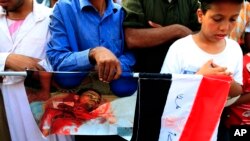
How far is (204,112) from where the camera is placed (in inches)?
91.2

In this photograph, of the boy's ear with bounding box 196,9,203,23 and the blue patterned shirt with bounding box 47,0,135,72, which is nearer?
the blue patterned shirt with bounding box 47,0,135,72

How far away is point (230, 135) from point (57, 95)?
129 cm

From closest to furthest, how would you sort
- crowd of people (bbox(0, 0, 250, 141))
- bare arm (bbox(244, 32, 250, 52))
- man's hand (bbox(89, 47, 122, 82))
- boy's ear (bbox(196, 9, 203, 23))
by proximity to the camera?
man's hand (bbox(89, 47, 122, 82))
crowd of people (bbox(0, 0, 250, 141))
boy's ear (bbox(196, 9, 203, 23))
bare arm (bbox(244, 32, 250, 52))

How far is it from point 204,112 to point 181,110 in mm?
143

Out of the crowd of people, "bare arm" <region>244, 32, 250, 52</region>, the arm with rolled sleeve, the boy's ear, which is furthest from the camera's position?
"bare arm" <region>244, 32, 250, 52</region>

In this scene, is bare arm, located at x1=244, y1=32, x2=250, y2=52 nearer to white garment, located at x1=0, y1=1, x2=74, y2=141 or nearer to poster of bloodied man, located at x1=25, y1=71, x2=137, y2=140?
poster of bloodied man, located at x1=25, y1=71, x2=137, y2=140

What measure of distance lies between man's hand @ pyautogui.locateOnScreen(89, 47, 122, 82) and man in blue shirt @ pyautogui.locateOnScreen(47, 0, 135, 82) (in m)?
0.07

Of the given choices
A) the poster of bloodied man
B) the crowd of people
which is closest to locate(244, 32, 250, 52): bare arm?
the crowd of people

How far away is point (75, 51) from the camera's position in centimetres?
233

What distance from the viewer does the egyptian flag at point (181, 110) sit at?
7.45ft

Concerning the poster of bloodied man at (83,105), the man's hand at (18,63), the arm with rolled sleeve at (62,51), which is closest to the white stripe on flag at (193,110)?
the poster of bloodied man at (83,105)

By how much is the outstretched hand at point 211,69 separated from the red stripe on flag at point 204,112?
9 centimetres

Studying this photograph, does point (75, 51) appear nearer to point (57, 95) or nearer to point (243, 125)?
point (57, 95)

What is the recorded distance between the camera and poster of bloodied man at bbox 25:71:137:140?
2.31m
